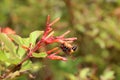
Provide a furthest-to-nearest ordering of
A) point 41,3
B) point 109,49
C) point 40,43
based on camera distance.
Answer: point 41,3
point 109,49
point 40,43

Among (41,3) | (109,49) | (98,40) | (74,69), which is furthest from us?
(41,3)

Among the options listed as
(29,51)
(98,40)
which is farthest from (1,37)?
(98,40)

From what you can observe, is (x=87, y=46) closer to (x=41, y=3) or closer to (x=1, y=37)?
(x=41, y=3)

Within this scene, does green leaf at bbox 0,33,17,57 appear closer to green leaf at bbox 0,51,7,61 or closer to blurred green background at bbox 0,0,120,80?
green leaf at bbox 0,51,7,61

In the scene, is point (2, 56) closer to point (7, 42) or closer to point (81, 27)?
point (7, 42)

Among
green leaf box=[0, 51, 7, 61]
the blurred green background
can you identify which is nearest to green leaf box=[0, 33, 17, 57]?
green leaf box=[0, 51, 7, 61]

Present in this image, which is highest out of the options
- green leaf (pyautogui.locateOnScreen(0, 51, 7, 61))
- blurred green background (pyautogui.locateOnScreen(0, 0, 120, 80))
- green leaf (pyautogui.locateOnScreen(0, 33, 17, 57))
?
blurred green background (pyautogui.locateOnScreen(0, 0, 120, 80))

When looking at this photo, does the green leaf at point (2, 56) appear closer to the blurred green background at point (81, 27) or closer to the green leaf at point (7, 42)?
the green leaf at point (7, 42)

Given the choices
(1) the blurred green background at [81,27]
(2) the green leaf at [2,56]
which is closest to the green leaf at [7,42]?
(2) the green leaf at [2,56]
